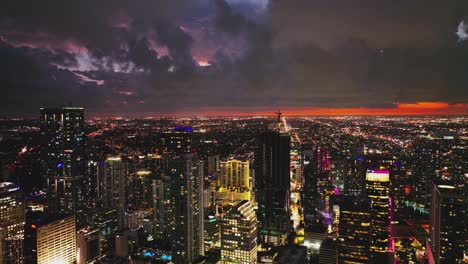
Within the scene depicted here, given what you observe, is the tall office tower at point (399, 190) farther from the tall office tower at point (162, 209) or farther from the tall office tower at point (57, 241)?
the tall office tower at point (57, 241)

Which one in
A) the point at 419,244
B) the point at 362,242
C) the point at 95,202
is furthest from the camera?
the point at 95,202

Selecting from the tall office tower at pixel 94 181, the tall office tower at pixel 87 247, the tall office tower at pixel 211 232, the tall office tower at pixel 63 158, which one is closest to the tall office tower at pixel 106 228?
the tall office tower at pixel 87 247

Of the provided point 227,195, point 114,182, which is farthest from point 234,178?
point 114,182

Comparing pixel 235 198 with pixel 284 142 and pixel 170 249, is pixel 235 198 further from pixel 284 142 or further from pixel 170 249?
pixel 170 249

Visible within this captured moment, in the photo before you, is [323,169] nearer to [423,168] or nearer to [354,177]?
[354,177]

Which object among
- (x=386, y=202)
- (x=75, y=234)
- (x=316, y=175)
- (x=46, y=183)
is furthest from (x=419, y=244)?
(x=46, y=183)

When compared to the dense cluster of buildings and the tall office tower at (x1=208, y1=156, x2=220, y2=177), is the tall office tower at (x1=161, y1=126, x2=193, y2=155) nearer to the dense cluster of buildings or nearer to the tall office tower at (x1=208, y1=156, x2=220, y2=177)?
the dense cluster of buildings
